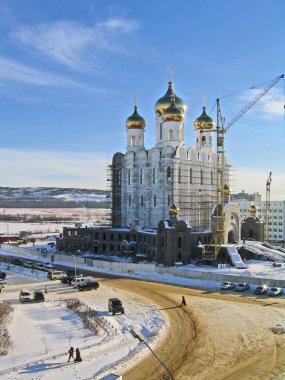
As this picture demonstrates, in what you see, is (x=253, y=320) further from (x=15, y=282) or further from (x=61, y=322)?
(x=15, y=282)

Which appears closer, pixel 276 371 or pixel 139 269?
pixel 276 371

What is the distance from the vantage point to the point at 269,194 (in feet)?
286

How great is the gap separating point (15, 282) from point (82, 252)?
69.8ft

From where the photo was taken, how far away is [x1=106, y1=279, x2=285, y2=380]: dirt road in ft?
65.3

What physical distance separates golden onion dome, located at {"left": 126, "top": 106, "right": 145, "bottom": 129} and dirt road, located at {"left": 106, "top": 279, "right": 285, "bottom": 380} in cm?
3540

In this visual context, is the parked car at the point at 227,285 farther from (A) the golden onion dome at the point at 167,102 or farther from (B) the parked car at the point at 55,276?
(A) the golden onion dome at the point at 167,102

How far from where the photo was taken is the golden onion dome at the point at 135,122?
66.6 meters

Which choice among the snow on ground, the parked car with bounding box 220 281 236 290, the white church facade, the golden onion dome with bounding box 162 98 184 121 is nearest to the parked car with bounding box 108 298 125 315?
the snow on ground

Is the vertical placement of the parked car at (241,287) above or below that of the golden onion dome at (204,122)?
below

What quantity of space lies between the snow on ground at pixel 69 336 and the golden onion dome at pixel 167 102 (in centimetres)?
3543

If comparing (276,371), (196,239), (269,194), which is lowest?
(276,371)

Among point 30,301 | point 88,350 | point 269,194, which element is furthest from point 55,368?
point 269,194

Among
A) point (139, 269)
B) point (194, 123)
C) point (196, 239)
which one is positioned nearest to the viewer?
point (139, 269)

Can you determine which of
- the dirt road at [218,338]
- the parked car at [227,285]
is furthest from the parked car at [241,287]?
the dirt road at [218,338]
